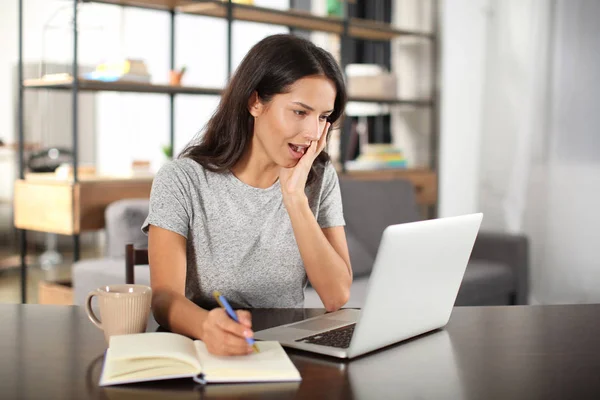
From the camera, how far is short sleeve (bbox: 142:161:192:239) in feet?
5.30

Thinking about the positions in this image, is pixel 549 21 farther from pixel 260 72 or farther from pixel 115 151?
pixel 115 151

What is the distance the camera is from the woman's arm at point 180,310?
112cm

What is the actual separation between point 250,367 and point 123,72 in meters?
2.63

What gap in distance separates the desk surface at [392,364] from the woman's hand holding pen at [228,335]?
0.30ft

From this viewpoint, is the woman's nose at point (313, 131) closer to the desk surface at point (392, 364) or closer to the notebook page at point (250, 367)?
the desk surface at point (392, 364)

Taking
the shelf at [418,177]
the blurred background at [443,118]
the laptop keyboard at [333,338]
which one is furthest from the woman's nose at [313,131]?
the shelf at [418,177]

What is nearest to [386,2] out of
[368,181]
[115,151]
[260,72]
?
[368,181]

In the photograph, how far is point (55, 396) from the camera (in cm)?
98

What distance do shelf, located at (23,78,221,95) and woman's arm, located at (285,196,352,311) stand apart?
1908 millimetres

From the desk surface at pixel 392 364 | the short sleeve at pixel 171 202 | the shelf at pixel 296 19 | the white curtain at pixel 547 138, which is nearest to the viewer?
the desk surface at pixel 392 364

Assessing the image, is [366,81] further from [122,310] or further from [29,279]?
[122,310]

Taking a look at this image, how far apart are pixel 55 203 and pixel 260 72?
1.94 meters

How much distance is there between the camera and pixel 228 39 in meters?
3.72

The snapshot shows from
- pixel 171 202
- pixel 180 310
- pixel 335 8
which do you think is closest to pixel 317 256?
pixel 171 202
